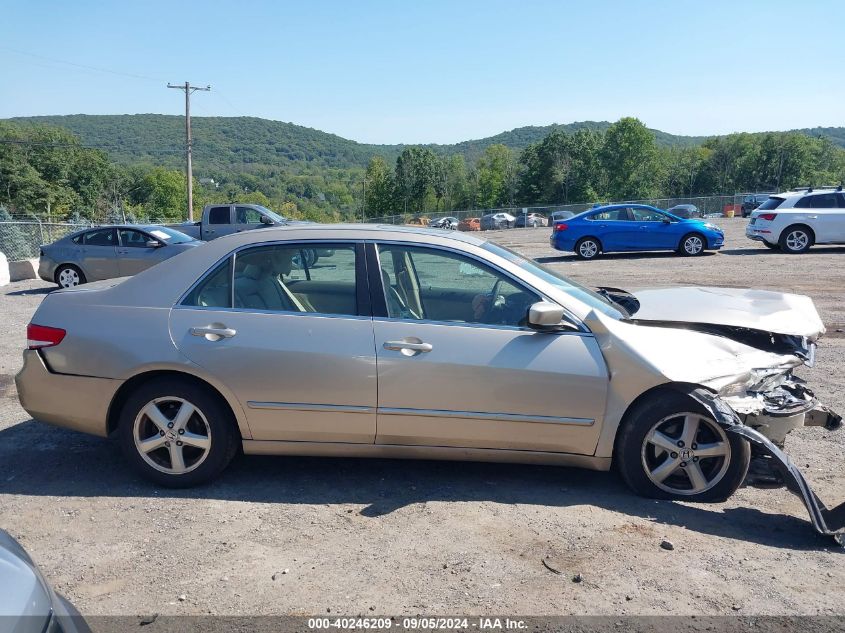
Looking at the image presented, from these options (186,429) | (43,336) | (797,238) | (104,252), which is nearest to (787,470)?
(186,429)

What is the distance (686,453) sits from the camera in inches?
161

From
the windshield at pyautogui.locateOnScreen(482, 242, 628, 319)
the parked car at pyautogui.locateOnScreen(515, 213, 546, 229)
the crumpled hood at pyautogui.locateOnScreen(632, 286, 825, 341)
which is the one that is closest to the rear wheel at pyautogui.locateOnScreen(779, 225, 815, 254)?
the crumpled hood at pyautogui.locateOnScreen(632, 286, 825, 341)

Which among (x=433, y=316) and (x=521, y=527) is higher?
(x=433, y=316)

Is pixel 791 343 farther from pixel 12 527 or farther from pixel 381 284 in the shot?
pixel 12 527

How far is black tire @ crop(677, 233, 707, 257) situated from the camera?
2031cm

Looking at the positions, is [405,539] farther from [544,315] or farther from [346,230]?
[346,230]

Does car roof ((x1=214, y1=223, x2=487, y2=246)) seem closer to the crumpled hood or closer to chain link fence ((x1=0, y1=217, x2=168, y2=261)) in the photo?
the crumpled hood

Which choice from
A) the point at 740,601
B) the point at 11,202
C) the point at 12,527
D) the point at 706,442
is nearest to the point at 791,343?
the point at 706,442

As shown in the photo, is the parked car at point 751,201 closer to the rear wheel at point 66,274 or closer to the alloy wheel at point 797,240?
the alloy wheel at point 797,240

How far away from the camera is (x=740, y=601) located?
312 centimetres

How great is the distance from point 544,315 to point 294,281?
1662 mm

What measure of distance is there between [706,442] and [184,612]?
297 centimetres

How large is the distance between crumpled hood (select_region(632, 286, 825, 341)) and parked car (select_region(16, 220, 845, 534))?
0.08 m

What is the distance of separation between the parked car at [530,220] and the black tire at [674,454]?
58.7 meters
